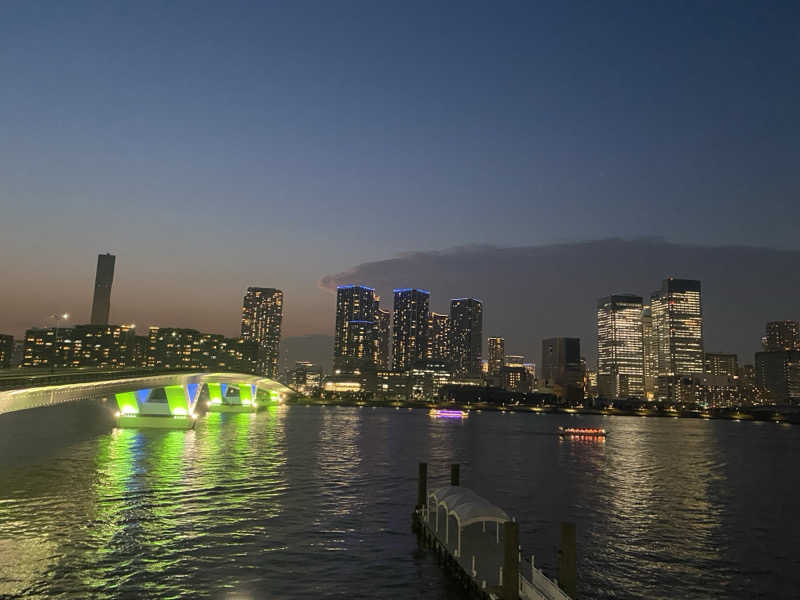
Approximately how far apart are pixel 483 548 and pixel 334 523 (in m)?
14.6

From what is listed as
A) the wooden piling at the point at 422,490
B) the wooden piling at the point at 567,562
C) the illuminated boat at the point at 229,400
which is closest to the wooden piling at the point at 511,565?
the wooden piling at the point at 567,562

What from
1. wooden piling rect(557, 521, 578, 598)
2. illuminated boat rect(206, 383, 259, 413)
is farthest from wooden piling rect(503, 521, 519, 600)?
illuminated boat rect(206, 383, 259, 413)

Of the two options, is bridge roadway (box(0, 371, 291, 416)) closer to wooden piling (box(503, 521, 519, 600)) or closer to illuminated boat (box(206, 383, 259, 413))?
wooden piling (box(503, 521, 519, 600))

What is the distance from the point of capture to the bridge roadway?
53.4 m

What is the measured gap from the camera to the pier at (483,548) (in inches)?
893

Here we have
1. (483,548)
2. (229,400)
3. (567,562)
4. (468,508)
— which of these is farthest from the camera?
(229,400)

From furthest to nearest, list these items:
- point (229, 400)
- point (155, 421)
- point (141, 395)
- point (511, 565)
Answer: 1. point (229, 400)
2. point (141, 395)
3. point (155, 421)
4. point (511, 565)

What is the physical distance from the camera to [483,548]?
28.3 meters

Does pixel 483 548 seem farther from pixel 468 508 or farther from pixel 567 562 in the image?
pixel 567 562

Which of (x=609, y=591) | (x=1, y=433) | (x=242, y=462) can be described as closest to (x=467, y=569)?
(x=609, y=591)

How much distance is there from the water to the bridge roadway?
6.91 m


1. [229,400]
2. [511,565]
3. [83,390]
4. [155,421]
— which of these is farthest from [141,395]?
[511,565]

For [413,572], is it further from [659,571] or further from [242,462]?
[242,462]

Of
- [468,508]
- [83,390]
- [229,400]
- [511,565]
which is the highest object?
[83,390]
